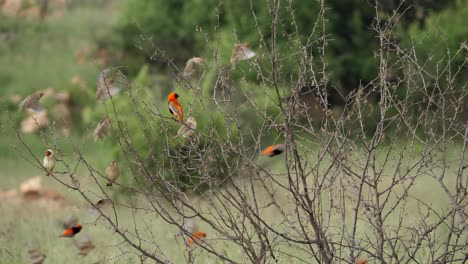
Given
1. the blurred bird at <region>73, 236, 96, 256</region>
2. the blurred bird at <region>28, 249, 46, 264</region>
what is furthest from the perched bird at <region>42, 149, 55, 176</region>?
the blurred bird at <region>73, 236, 96, 256</region>

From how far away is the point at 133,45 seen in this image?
738 inches

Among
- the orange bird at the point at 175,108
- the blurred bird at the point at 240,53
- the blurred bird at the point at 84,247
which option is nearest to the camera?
the orange bird at the point at 175,108

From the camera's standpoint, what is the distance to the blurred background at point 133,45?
1146 cm

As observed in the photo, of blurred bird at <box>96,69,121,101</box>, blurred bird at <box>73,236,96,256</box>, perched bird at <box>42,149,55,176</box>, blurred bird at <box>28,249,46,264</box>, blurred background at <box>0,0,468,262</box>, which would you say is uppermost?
blurred background at <box>0,0,468,262</box>

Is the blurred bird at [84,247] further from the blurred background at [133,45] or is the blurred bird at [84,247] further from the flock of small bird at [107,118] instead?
the blurred background at [133,45]

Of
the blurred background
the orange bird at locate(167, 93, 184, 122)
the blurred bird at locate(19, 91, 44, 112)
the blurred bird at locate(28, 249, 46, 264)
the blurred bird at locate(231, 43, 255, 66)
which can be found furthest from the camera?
the blurred background

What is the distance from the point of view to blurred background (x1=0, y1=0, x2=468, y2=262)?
1146 cm

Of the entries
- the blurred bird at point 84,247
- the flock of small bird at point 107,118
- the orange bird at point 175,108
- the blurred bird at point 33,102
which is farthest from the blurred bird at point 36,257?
the orange bird at point 175,108

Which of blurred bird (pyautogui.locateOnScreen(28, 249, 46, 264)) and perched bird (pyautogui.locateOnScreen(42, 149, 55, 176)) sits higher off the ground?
blurred bird (pyautogui.locateOnScreen(28, 249, 46, 264))

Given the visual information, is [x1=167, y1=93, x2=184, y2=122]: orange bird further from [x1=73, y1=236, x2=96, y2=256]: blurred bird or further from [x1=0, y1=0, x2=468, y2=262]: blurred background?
[x1=0, y1=0, x2=468, y2=262]: blurred background

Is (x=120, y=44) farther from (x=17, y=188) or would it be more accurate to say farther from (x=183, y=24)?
(x=17, y=188)

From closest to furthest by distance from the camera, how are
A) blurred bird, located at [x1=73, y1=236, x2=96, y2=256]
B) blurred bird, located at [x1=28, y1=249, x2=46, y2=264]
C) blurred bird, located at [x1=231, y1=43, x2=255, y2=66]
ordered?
blurred bird, located at [x1=231, y1=43, x2=255, y2=66]
blurred bird, located at [x1=28, y1=249, x2=46, y2=264]
blurred bird, located at [x1=73, y1=236, x2=96, y2=256]

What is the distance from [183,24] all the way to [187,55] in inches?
24.9

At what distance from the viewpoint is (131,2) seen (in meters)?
18.5
